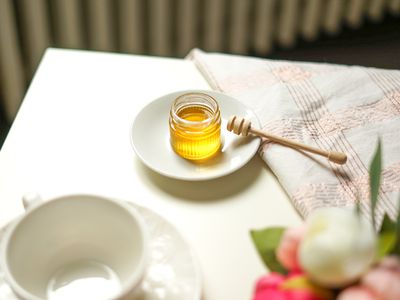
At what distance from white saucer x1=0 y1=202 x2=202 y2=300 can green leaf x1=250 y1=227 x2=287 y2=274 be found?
8cm

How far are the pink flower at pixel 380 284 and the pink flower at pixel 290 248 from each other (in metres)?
0.05

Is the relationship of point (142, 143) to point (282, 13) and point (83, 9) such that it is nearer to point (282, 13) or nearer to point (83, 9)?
point (83, 9)

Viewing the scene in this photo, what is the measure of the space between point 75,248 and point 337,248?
0.98 ft

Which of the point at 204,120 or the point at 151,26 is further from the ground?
the point at 204,120

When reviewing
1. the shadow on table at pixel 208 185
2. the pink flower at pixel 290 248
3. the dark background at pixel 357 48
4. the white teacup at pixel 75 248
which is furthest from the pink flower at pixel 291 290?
the dark background at pixel 357 48

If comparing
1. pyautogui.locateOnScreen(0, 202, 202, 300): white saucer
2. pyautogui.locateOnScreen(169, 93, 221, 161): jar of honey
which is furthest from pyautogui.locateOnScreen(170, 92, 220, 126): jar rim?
pyautogui.locateOnScreen(0, 202, 202, 300): white saucer

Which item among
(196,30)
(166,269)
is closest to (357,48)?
(196,30)

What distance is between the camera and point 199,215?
684mm

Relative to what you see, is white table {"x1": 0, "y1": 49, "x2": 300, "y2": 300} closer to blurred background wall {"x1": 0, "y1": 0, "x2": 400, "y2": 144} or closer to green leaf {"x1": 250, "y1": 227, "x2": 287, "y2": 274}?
green leaf {"x1": 250, "y1": 227, "x2": 287, "y2": 274}

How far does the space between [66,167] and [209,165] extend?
18cm

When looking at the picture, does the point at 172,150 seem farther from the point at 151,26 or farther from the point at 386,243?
the point at 151,26

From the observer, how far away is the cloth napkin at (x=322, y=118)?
0.69 m

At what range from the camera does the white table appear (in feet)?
2.13

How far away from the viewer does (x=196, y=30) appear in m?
1.69
